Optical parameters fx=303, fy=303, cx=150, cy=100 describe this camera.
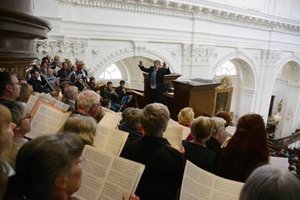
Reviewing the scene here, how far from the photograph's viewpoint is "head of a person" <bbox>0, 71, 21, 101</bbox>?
2.47m

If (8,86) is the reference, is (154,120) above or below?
below

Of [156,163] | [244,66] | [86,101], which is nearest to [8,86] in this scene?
[86,101]

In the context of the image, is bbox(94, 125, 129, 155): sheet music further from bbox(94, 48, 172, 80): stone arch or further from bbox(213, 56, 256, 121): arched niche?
bbox(213, 56, 256, 121): arched niche

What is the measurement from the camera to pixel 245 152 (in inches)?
84.8

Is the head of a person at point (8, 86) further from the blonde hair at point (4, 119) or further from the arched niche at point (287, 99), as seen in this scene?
the arched niche at point (287, 99)

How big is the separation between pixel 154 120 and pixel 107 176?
0.61 m

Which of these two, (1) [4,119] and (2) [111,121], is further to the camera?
(2) [111,121]

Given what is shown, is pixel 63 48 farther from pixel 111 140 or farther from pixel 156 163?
pixel 156 163

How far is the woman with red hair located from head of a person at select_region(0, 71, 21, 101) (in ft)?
5.87

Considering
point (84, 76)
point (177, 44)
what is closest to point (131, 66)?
point (177, 44)

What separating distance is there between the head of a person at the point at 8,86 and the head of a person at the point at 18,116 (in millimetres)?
476

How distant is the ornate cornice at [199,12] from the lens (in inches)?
405

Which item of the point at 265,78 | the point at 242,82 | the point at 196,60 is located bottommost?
the point at 242,82

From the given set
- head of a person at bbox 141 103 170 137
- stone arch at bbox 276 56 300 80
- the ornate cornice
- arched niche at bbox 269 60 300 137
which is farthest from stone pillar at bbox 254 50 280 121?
head of a person at bbox 141 103 170 137
